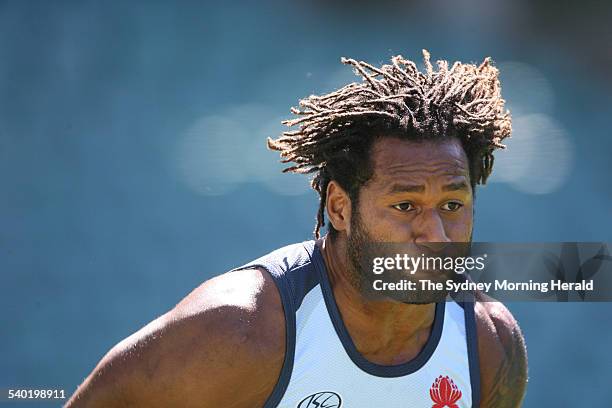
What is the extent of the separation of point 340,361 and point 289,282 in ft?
0.99

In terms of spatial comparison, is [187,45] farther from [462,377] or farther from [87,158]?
[462,377]

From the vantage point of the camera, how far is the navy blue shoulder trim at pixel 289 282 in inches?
120

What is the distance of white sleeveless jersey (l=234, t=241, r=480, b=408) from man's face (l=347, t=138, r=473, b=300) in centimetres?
19

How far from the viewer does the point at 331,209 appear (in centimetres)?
334

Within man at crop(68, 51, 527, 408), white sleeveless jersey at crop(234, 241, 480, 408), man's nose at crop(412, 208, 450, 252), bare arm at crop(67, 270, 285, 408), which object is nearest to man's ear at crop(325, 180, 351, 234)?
man at crop(68, 51, 527, 408)

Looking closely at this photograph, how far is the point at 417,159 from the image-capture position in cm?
312

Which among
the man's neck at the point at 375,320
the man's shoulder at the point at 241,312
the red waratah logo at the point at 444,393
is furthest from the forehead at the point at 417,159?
the red waratah logo at the point at 444,393

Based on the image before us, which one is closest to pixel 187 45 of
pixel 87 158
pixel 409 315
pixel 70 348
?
pixel 87 158

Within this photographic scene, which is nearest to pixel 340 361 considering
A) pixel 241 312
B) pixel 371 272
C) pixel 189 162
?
pixel 371 272

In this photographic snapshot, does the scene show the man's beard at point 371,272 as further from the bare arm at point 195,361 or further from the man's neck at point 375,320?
the bare arm at point 195,361

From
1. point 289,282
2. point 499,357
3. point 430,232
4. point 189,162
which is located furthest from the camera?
point 189,162

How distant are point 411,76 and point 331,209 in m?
0.54

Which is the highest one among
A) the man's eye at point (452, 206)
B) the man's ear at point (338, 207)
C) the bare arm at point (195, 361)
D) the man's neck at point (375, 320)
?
the man's ear at point (338, 207)

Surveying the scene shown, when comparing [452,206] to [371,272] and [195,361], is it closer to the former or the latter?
[371,272]
